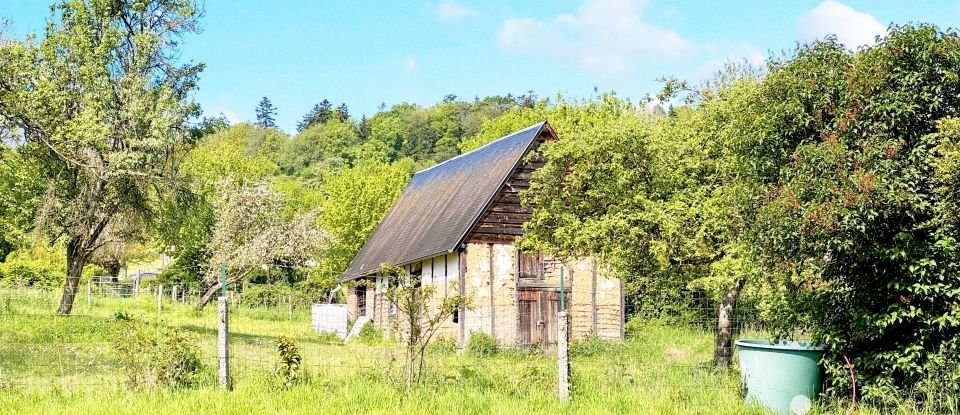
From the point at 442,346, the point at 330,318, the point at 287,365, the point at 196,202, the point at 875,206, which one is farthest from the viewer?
the point at 330,318

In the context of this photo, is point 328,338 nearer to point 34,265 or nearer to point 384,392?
point 384,392

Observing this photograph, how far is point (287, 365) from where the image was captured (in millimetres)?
10922

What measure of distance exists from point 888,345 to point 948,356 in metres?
0.62

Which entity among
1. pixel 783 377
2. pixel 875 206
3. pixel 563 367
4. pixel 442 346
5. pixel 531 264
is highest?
pixel 875 206

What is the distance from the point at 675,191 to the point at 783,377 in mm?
9627

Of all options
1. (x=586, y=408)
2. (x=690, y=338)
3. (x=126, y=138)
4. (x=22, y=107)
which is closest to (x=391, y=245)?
(x=126, y=138)

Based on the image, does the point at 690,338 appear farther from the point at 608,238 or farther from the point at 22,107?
the point at 22,107

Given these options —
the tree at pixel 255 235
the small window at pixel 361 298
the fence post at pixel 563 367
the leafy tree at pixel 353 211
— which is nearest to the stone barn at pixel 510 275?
the small window at pixel 361 298

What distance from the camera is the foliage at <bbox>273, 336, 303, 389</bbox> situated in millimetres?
10852

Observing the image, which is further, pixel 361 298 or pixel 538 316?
pixel 361 298

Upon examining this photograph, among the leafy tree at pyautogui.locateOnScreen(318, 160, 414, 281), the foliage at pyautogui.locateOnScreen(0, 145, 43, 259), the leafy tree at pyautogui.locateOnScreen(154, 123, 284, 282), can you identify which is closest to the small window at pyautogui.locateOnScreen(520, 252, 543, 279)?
the leafy tree at pyautogui.locateOnScreen(154, 123, 284, 282)

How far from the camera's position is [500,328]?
84.5ft

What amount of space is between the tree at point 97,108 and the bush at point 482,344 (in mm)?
9966

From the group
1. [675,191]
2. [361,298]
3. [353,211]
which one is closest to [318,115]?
[353,211]
